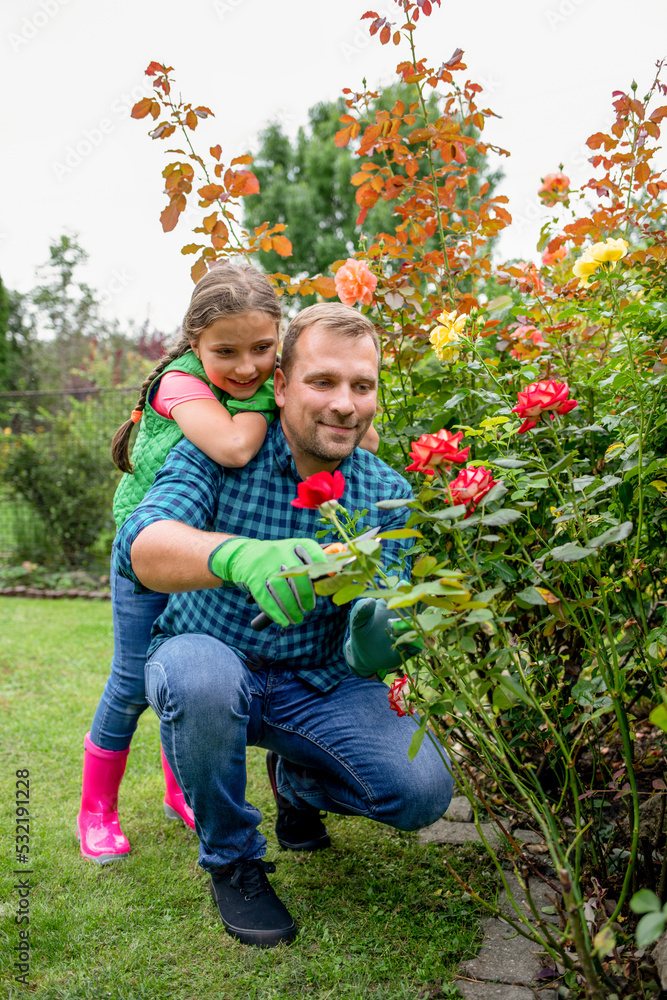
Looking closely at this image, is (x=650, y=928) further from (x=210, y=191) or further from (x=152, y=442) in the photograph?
(x=210, y=191)

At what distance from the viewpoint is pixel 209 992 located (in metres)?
1.33

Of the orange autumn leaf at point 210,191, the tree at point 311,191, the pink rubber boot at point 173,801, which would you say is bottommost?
the pink rubber boot at point 173,801

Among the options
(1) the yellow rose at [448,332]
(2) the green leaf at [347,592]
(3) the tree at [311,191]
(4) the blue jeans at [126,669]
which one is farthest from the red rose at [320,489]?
(3) the tree at [311,191]

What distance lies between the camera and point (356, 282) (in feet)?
5.75

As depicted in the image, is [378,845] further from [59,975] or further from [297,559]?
[297,559]

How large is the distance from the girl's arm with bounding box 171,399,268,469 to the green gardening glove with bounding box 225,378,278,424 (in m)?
0.06

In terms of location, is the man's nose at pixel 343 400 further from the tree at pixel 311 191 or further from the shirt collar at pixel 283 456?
the tree at pixel 311 191

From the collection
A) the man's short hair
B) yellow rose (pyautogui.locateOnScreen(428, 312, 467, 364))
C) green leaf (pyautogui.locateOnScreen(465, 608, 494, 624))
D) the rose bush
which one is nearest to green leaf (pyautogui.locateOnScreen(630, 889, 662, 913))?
the rose bush

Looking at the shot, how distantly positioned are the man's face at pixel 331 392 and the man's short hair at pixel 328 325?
1cm

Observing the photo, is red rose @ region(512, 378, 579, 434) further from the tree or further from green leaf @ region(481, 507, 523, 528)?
the tree

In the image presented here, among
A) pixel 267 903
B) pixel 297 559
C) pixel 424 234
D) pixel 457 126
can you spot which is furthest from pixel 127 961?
pixel 457 126

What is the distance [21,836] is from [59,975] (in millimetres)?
566

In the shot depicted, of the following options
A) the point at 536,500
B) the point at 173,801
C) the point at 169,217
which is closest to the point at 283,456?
the point at 536,500

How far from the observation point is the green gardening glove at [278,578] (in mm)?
1188
